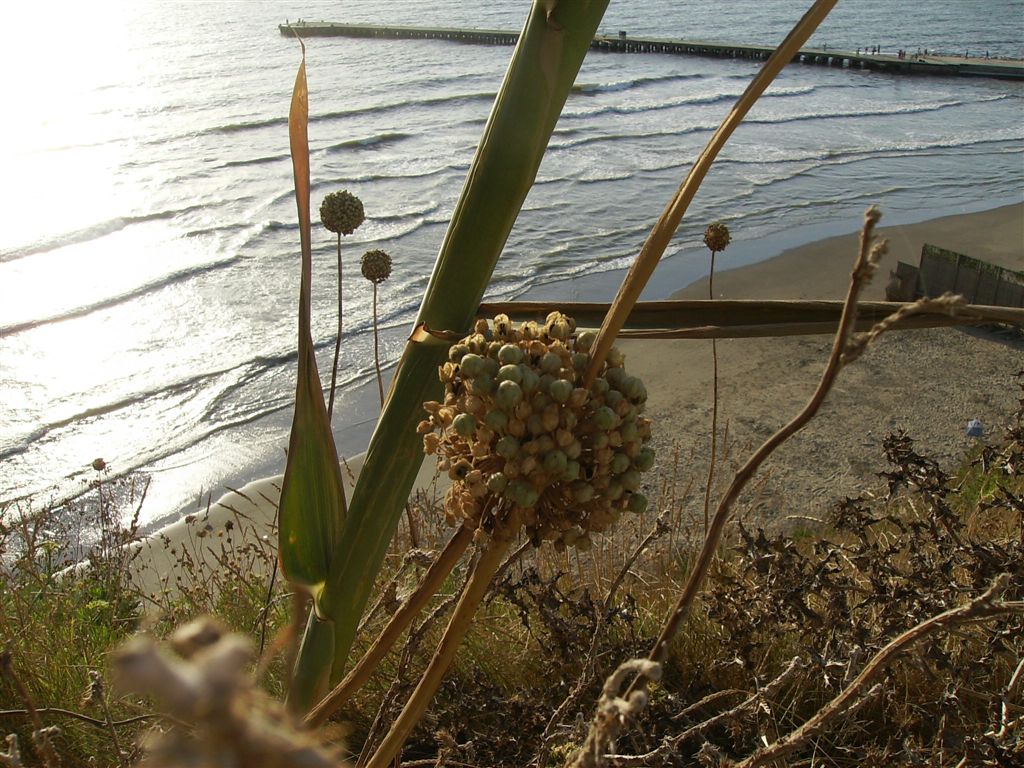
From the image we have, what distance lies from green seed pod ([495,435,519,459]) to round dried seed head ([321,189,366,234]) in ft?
7.94

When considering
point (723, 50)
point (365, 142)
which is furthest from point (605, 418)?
point (723, 50)

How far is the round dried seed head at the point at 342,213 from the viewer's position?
306 centimetres

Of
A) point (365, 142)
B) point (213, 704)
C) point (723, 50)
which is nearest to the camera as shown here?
point (213, 704)

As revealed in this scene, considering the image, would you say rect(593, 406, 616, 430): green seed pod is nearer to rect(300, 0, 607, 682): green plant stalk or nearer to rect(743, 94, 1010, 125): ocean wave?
rect(300, 0, 607, 682): green plant stalk

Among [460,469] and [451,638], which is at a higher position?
[460,469]

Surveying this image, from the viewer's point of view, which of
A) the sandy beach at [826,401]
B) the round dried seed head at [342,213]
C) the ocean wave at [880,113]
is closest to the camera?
the round dried seed head at [342,213]

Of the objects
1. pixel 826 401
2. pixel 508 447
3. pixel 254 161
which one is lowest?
pixel 826 401

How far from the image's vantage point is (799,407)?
27.4 ft

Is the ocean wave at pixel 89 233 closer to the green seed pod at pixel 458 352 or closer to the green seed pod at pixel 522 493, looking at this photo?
the green seed pod at pixel 458 352

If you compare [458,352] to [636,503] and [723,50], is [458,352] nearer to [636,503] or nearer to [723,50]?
[636,503]

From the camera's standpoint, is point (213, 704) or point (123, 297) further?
point (123, 297)

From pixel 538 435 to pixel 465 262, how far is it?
204 millimetres

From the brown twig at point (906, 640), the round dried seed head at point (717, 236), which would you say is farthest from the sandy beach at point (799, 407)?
the brown twig at point (906, 640)

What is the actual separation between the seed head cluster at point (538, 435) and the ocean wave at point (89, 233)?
12878mm
